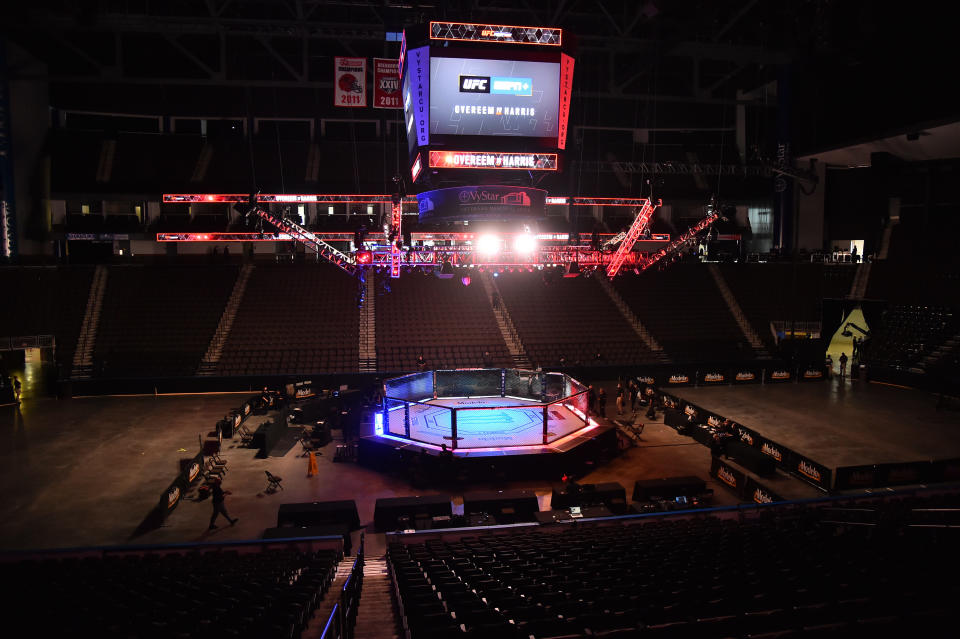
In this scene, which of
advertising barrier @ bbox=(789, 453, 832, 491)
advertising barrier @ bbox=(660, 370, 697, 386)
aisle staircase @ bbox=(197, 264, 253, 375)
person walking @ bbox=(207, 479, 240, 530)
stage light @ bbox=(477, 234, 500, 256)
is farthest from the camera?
aisle staircase @ bbox=(197, 264, 253, 375)

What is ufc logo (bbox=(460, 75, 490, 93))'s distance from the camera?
12570 mm

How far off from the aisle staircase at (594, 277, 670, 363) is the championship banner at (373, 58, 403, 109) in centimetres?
1892

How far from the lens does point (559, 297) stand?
114 ft

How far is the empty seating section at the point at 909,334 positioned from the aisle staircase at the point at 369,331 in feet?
85.9

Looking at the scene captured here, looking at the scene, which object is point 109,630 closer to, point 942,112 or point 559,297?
point 559,297

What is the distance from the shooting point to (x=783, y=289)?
3559cm

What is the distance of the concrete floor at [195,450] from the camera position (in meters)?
13.7

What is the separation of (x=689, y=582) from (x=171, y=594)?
6827mm

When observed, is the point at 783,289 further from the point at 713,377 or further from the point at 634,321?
the point at 713,377

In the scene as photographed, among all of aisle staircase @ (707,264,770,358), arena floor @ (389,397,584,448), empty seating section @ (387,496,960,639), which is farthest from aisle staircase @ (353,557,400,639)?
aisle staircase @ (707,264,770,358)

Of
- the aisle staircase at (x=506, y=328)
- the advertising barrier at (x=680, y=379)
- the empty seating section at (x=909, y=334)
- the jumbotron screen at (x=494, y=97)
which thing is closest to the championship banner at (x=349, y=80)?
the jumbotron screen at (x=494, y=97)

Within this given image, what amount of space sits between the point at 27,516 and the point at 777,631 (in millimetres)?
16332

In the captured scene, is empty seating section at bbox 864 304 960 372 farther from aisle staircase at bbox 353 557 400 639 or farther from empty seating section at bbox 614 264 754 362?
aisle staircase at bbox 353 557 400 639

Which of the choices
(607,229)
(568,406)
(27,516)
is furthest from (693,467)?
(607,229)
